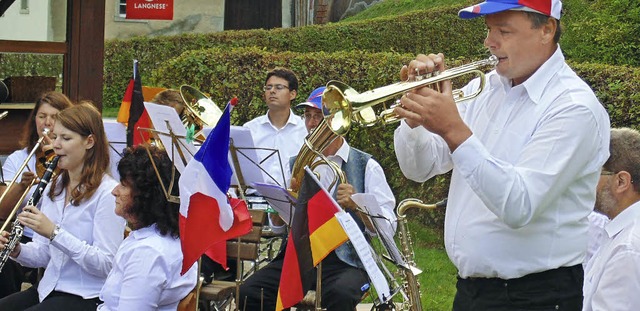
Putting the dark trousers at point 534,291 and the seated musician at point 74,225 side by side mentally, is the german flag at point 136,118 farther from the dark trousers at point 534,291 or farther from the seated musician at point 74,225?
the dark trousers at point 534,291

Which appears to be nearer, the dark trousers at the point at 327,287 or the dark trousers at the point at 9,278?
the dark trousers at the point at 327,287

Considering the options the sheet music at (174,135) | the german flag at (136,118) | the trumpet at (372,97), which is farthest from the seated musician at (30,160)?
the trumpet at (372,97)

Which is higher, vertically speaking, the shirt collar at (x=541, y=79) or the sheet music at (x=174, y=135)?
the shirt collar at (x=541, y=79)

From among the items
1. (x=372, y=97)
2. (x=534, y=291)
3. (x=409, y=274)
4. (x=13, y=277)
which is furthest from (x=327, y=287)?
(x=534, y=291)

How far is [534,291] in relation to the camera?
3406mm

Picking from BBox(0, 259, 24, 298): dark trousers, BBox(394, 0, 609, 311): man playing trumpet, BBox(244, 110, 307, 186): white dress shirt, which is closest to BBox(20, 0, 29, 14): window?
BBox(244, 110, 307, 186): white dress shirt

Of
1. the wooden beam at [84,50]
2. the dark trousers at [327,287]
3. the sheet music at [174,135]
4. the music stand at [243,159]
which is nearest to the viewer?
the sheet music at [174,135]

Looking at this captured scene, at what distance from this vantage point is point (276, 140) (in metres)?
8.39

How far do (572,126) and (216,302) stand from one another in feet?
10.6

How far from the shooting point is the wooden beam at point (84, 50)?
7590mm

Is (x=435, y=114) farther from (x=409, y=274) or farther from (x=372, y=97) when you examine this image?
(x=409, y=274)

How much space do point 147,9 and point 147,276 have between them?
911 centimetres

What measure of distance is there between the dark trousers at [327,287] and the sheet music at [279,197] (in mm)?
683

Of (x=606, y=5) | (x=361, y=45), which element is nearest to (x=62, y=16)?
(x=606, y=5)
